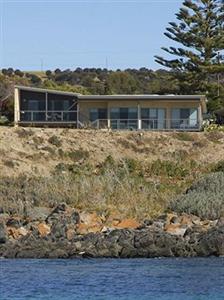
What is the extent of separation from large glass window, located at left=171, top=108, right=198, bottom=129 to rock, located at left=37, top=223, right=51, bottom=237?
31.3m

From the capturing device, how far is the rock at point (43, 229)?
31862 mm

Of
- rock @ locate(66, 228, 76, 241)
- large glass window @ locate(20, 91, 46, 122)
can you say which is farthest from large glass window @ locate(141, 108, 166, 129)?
rock @ locate(66, 228, 76, 241)

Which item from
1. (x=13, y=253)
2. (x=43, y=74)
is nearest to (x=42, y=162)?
(x=13, y=253)

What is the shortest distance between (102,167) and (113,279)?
93.0 ft

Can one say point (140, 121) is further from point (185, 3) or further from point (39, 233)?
point (39, 233)

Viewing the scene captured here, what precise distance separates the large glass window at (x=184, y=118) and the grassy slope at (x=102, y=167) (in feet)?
16.3

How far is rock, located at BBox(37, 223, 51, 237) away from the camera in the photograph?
31.9 meters

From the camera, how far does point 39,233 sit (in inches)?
1250

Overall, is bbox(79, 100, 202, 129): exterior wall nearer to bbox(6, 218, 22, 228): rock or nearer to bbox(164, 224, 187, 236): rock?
bbox(6, 218, 22, 228): rock

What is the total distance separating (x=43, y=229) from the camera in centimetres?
3272

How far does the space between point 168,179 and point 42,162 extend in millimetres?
8264

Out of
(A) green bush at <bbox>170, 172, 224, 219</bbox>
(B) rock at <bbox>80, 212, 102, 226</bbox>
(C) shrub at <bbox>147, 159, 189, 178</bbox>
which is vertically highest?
(C) shrub at <bbox>147, 159, 189, 178</bbox>

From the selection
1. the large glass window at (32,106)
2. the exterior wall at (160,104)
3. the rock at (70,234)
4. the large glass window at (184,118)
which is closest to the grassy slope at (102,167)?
the rock at (70,234)

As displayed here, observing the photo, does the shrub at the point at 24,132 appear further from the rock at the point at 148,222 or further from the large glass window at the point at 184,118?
the rock at the point at 148,222
